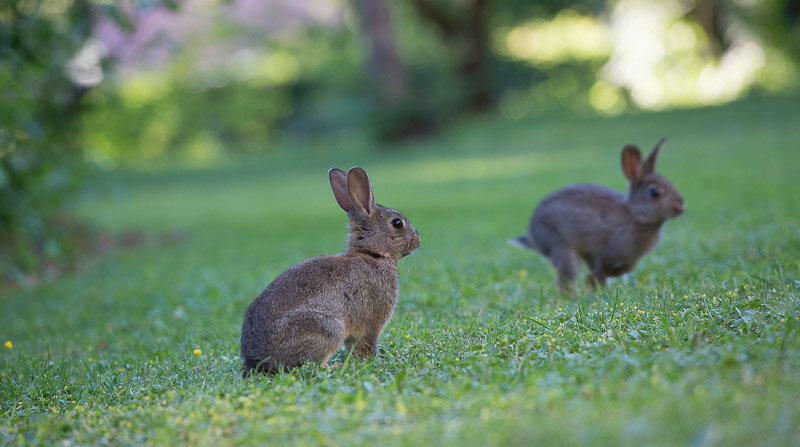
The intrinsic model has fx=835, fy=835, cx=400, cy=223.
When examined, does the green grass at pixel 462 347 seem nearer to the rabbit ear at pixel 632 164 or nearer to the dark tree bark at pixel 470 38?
the rabbit ear at pixel 632 164

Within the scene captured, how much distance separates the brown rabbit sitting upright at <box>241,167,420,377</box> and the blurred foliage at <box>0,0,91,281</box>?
440 centimetres

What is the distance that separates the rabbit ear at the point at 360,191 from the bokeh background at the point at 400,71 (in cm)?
1484

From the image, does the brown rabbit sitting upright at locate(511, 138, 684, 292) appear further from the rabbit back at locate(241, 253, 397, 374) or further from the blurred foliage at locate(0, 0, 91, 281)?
the blurred foliage at locate(0, 0, 91, 281)

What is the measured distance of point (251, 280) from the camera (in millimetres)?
9859

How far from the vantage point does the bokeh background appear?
31547 millimetres

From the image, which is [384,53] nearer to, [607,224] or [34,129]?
[34,129]

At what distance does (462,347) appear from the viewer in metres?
5.36

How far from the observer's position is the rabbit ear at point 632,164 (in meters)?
7.86

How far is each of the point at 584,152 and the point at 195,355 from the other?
62.5ft

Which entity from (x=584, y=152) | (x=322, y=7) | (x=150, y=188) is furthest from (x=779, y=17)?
(x=150, y=188)

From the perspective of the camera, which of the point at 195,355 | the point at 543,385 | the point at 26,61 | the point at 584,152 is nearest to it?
the point at 543,385

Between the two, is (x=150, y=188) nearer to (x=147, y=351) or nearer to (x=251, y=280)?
(x=251, y=280)

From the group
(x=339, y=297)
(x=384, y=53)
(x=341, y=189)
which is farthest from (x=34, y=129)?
(x=384, y=53)

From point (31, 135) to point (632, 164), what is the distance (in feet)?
25.7
